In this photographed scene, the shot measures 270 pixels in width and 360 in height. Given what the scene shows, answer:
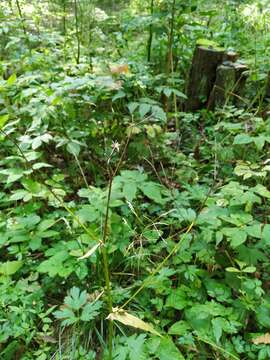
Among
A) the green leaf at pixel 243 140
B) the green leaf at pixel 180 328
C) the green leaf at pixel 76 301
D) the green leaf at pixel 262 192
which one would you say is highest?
the green leaf at pixel 243 140

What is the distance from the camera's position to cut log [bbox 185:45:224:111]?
307cm

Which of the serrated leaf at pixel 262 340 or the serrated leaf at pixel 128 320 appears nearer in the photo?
the serrated leaf at pixel 128 320

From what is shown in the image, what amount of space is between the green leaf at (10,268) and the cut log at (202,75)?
2.05 m

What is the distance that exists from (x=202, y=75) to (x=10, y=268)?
2.24 metres

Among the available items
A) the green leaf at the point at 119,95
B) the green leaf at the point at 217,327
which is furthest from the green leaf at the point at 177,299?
Result: the green leaf at the point at 119,95

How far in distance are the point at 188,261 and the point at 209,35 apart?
2.88 meters

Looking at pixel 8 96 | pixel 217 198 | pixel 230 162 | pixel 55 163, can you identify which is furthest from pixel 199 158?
pixel 8 96

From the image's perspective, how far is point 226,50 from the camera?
3.14 meters

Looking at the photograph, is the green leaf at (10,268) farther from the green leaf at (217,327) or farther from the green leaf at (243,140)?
the green leaf at (243,140)

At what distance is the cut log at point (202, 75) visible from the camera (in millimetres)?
3068

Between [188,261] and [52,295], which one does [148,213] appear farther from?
[52,295]

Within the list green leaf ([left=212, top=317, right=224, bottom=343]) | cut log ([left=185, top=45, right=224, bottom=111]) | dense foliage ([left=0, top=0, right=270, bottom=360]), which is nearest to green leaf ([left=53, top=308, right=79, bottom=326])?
dense foliage ([left=0, top=0, right=270, bottom=360])

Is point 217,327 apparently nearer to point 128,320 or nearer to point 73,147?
point 128,320

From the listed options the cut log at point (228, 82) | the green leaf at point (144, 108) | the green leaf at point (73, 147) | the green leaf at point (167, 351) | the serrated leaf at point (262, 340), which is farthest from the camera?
the cut log at point (228, 82)
